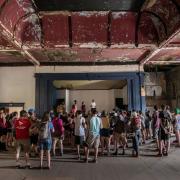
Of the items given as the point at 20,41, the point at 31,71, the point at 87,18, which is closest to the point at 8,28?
the point at 20,41

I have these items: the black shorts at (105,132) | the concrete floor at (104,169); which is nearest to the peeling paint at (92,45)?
the black shorts at (105,132)

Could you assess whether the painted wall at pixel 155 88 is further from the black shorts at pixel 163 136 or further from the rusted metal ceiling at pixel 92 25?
the black shorts at pixel 163 136

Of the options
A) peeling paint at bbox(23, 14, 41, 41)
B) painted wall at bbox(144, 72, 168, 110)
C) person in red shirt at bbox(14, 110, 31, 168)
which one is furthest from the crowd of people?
painted wall at bbox(144, 72, 168, 110)

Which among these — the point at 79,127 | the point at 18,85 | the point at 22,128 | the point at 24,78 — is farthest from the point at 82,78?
the point at 22,128

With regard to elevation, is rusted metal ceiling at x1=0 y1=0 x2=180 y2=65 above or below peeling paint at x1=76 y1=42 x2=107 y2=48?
above

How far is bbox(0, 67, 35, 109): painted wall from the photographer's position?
16750 millimetres

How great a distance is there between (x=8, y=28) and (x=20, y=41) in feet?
5.18

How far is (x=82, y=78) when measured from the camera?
1689 cm

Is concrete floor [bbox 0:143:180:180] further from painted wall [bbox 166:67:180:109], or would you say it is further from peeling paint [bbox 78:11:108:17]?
painted wall [bbox 166:67:180:109]

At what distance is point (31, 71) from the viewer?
16.9 metres

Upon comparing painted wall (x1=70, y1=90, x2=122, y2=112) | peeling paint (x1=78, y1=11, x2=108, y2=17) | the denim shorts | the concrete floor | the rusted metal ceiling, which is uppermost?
peeling paint (x1=78, y1=11, x2=108, y2=17)

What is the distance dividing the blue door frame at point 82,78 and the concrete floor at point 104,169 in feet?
17.9

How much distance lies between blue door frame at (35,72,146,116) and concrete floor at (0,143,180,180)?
547cm

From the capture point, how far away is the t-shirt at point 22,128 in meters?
9.12
